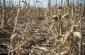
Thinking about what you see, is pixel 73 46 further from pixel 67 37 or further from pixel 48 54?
pixel 48 54

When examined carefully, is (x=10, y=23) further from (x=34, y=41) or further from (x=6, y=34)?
(x=34, y=41)

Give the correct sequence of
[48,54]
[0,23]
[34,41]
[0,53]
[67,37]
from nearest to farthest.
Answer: [67,37] < [48,54] < [0,53] < [34,41] < [0,23]

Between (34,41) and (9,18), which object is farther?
(9,18)

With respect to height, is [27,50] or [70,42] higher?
[70,42]

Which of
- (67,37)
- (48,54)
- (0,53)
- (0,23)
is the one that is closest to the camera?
(67,37)

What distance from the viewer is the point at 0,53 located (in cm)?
224

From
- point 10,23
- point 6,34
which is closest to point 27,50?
point 6,34

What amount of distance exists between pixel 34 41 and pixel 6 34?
0.66 metres

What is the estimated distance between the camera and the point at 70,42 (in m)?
1.45

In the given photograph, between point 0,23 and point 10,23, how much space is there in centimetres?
48

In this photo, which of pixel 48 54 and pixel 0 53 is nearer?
pixel 48 54

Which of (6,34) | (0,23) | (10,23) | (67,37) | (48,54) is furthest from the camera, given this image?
(10,23)

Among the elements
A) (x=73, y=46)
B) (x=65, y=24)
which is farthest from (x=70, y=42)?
(x=65, y=24)

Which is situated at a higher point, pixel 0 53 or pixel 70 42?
pixel 70 42
